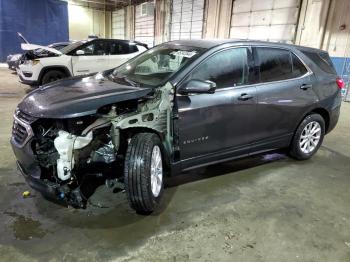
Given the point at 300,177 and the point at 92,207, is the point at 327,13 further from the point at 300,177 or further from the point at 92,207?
the point at 92,207

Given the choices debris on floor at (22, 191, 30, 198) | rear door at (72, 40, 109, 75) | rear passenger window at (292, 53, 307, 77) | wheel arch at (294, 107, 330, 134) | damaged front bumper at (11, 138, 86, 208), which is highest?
rear passenger window at (292, 53, 307, 77)

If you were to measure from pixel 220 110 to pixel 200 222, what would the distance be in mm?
1058

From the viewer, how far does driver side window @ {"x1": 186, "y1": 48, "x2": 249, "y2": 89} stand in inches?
112

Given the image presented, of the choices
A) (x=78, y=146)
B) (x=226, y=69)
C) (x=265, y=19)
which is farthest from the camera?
(x=265, y=19)

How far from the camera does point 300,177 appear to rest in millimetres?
3514

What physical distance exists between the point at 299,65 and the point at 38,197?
322 centimetres

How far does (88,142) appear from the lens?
2273mm

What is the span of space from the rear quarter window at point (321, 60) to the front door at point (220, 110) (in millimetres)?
1130

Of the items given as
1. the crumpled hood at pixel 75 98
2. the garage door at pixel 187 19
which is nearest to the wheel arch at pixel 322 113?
the crumpled hood at pixel 75 98

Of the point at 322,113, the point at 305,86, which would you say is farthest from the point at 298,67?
the point at 322,113

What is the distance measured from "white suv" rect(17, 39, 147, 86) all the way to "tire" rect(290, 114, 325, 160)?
5.87 meters

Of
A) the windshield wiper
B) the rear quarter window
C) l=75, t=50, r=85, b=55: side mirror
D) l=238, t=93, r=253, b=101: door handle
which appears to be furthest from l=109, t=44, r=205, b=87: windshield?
l=75, t=50, r=85, b=55: side mirror

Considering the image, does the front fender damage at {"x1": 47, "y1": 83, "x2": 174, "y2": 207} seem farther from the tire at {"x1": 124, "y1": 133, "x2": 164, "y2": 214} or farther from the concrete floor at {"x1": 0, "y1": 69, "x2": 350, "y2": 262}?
the concrete floor at {"x1": 0, "y1": 69, "x2": 350, "y2": 262}

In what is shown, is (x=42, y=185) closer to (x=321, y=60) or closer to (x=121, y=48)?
(x=321, y=60)
